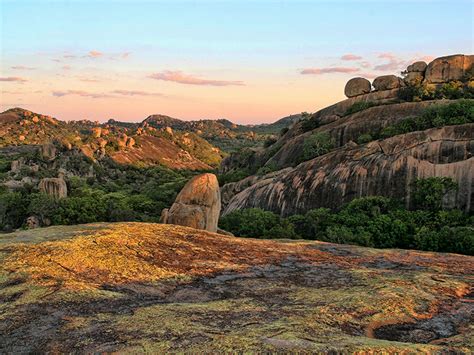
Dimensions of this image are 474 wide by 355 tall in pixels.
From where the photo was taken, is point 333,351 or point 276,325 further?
point 276,325

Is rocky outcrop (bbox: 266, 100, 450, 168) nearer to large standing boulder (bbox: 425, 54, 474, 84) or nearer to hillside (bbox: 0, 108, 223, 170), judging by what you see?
large standing boulder (bbox: 425, 54, 474, 84)

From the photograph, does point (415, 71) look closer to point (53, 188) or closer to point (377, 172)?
point (377, 172)

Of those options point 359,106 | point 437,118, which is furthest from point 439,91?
point 437,118

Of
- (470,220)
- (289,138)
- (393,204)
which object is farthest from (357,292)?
(289,138)

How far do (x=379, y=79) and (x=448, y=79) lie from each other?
1036cm

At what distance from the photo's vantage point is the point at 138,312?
35.1ft

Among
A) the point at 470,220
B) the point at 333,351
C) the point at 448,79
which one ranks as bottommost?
the point at 470,220

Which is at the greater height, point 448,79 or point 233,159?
point 448,79

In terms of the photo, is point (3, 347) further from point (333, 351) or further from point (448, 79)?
point (448, 79)

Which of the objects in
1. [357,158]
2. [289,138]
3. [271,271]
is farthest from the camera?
[289,138]

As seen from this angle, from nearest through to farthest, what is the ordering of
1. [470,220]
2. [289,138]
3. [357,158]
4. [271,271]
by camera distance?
[271,271] → [470,220] → [357,158] → [289,138]

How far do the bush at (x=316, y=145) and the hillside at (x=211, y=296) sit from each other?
121 ft

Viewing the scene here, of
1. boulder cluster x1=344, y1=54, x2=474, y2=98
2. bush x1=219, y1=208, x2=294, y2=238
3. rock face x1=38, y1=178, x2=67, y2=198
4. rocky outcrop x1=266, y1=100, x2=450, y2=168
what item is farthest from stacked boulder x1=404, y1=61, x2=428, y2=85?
rock face x1=38, y1=178, x2=67, y2=198

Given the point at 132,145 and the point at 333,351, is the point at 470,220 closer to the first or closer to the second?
the point at 333,351
